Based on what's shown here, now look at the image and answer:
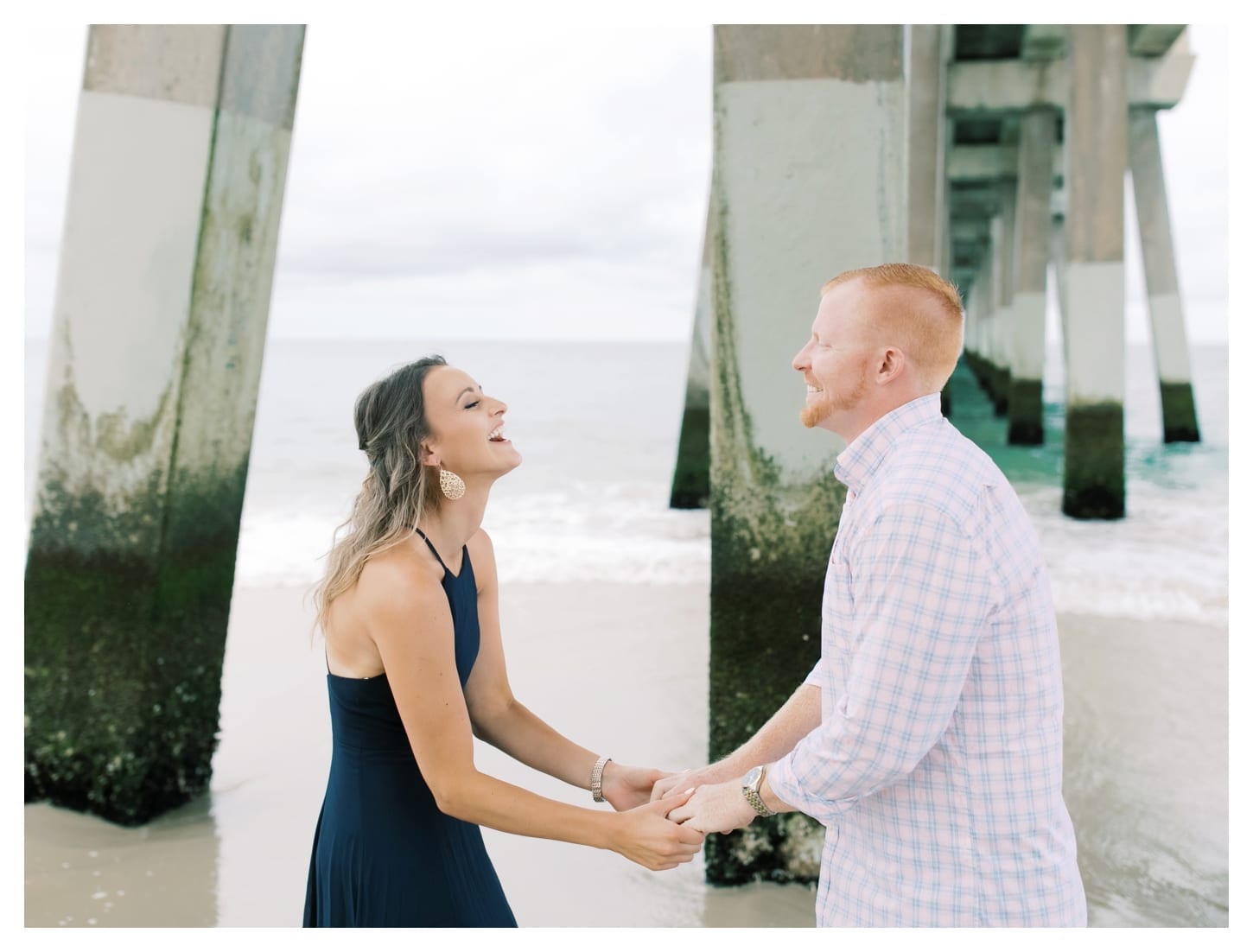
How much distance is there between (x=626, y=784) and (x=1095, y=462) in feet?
34.2

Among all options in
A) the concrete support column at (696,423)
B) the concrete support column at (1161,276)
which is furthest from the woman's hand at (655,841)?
the concrete support column at (1161,276)

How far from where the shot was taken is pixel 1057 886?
1.67 m

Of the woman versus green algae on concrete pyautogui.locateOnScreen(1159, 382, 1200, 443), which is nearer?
the woman

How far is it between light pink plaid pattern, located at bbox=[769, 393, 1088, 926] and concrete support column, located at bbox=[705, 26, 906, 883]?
156 cm

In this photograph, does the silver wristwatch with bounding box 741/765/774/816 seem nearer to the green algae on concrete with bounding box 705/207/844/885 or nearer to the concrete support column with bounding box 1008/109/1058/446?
the green algae on concrete with bounding box 705/207/844/885

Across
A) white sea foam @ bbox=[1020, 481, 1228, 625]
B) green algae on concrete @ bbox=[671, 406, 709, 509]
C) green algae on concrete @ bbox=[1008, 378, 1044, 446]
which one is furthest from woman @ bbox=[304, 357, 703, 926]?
green algae on concrete @ bbox=[1008, 378, 1044, 446]

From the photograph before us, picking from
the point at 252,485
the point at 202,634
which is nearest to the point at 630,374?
the point at 252,485

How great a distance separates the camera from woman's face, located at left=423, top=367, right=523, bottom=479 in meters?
2.07

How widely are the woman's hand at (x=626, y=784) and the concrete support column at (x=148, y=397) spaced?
197cm

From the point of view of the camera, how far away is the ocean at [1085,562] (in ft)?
12.7

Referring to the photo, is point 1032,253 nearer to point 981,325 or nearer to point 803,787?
point 803,787

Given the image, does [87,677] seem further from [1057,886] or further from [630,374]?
[630,374]

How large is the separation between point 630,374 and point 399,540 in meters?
46.9

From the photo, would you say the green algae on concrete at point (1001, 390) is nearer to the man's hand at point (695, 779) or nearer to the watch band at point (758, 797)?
the man's hand at point (695, 779)
